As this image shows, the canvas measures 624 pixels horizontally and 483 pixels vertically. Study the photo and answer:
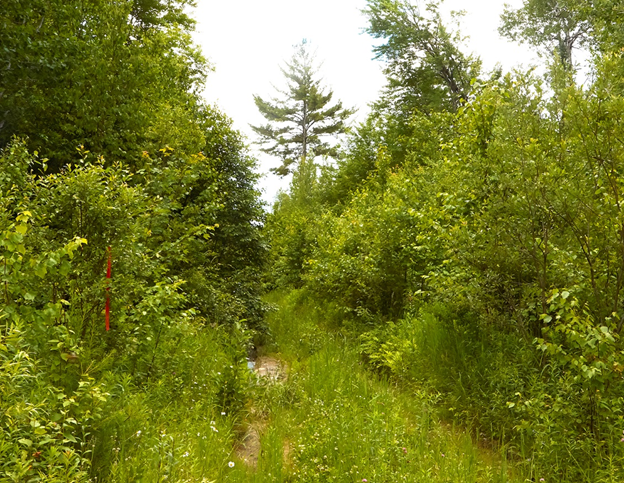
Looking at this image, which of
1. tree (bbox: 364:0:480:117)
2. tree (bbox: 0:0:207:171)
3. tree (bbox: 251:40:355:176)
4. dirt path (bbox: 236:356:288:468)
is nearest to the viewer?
dirt path (bbox: 236:356:288:468)

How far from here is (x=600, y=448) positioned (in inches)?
120

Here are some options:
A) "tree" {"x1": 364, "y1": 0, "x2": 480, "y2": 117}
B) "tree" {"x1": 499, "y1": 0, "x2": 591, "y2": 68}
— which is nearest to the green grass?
"tree" {"x1": 364, "y1": 0, "x2": 480, "y2": 117}

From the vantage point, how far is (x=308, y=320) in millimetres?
9461

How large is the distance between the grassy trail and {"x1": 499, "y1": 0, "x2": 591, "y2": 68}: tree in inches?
692

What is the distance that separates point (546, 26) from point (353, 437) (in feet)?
67.3

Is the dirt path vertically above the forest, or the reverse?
the forest

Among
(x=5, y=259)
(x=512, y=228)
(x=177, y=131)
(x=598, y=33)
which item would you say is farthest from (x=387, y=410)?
(x=598, y=33)

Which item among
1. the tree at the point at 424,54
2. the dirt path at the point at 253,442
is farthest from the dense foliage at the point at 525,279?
the tree at the point at 424,54

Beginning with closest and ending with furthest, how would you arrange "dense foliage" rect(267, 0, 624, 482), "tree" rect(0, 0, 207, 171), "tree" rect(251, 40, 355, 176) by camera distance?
"dense foliage" rect(267, 0, 624, 482) → "tree" rect(0, 0, 207, 171) → "tree" rect(251, 40, 355, 176)

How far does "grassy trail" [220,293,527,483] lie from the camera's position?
3.23 metres

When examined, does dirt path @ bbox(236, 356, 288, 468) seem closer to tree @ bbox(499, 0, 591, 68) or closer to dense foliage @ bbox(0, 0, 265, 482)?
dense foliage @ bbox(0, 0, 265, 482)

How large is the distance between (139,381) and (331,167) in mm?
16317

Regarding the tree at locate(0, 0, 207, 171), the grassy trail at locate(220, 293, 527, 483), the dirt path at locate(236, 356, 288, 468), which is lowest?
the dirt path at locate(236, 356, 288, 468)

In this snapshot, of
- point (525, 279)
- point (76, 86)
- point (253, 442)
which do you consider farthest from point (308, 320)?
point (76, 86)
